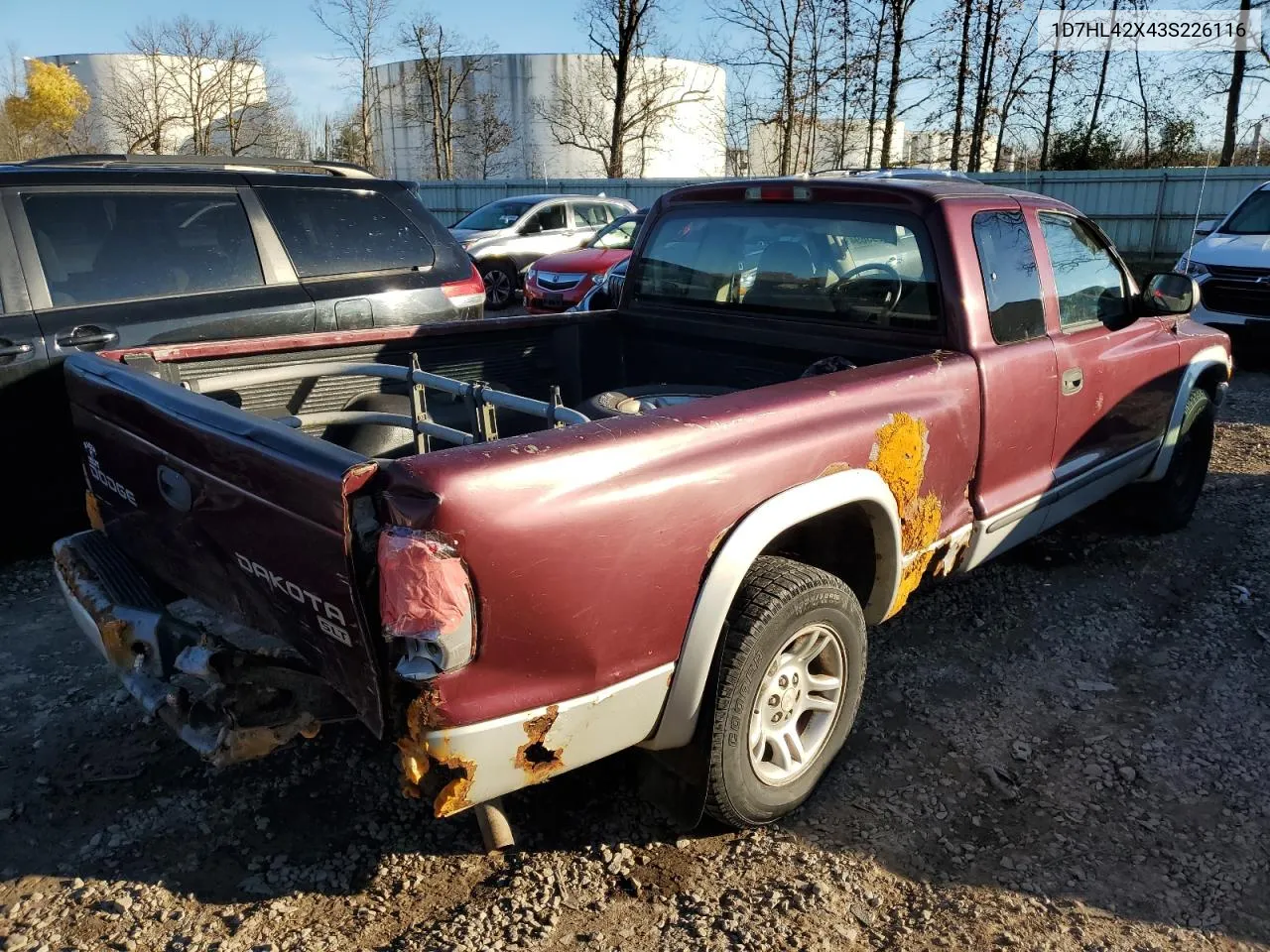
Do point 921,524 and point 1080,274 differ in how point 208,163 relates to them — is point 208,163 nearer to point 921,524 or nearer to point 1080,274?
point 921,524

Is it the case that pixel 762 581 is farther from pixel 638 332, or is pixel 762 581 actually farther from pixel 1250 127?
pixel 1250 127

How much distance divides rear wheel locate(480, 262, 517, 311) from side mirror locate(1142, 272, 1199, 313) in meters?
11.3

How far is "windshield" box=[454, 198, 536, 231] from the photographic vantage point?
48.7ft

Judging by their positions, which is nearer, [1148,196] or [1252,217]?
[1252,217]

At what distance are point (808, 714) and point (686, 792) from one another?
21.4 inches

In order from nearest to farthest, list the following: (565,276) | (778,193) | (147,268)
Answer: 1. (778,193)
2. (147,268)
3. (565,276)

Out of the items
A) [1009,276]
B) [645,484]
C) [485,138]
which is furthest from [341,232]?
[485,138]

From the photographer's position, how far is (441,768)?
199 centimetres

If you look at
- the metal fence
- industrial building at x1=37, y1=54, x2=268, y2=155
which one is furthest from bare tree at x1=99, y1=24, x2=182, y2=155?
the metal fence

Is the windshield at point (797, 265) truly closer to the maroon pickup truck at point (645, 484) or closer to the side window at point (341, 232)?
the maroon pickup truck at point (645, 484)

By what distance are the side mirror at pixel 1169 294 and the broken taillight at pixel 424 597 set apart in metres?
3.69

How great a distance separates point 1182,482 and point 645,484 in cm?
412

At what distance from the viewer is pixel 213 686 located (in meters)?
2.20

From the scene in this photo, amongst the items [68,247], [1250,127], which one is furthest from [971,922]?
[1250,127]
